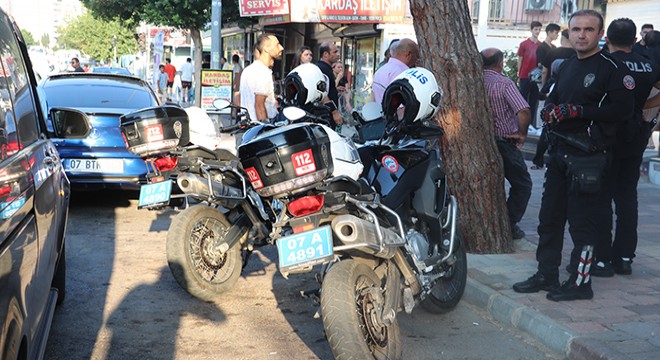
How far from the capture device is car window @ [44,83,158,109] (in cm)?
884

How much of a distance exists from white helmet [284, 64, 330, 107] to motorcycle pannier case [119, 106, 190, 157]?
42.1 inches

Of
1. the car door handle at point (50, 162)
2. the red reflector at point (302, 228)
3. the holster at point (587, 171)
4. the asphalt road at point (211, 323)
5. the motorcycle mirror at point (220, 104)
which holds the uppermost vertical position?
the motorcycle mirror at point (220, 104)

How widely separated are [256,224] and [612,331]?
236cm

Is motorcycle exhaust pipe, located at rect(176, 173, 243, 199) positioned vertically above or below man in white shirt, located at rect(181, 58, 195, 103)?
above

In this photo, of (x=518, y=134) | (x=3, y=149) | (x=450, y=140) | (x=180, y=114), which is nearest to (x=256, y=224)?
(x=180, y=114)

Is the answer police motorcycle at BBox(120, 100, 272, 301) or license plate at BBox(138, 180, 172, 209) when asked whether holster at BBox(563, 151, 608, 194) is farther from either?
license plate at BBox(138, 180, 172, 209)

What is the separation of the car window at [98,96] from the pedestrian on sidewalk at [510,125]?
4.22 metres

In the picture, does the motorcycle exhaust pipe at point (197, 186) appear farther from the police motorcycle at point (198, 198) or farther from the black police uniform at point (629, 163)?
the black police uniform at point (629, 163)

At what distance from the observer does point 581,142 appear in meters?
4.98

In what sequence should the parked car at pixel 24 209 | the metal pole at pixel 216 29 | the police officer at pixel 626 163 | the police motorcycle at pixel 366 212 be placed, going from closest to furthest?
1. the parked car at pixel 24 209
2. the police motorcycle at pixel 366 212
3. the police officer at pixel 626 163
4. the metal pole at pixel 216 29

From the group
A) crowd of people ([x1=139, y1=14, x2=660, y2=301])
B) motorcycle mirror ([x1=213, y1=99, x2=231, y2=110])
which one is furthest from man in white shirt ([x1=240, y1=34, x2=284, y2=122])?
motorcycle mirror ([x1=213, y1=99, x2=231, y2=110])

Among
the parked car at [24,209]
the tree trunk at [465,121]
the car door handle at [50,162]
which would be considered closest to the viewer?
the parked car at [24,209]

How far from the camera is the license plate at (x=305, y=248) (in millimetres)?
3674

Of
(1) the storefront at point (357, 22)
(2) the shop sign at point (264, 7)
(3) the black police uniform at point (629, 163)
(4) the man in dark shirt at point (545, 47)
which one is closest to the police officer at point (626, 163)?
(3) the black police uniform at point (629, 163)
